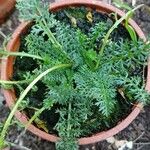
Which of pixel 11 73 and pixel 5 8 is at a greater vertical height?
pixel 5 8


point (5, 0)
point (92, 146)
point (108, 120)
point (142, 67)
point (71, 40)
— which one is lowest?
point (92, 146)

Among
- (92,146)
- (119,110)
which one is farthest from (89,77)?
(92,146)

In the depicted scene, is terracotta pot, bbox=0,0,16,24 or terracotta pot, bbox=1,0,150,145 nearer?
terracotta pot, bbox=1,0,150,145

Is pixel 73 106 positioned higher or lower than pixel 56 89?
lower

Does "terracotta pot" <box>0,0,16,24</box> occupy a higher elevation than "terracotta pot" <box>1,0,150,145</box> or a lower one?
higher

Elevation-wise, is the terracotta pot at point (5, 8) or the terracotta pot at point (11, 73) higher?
the terracotta pot at point (5, 8)

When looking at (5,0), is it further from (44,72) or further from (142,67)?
(142,67)

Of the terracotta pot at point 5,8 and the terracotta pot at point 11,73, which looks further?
the terracotta pot at point 5,8

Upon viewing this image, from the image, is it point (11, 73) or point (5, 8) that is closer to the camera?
point (11, 73)
